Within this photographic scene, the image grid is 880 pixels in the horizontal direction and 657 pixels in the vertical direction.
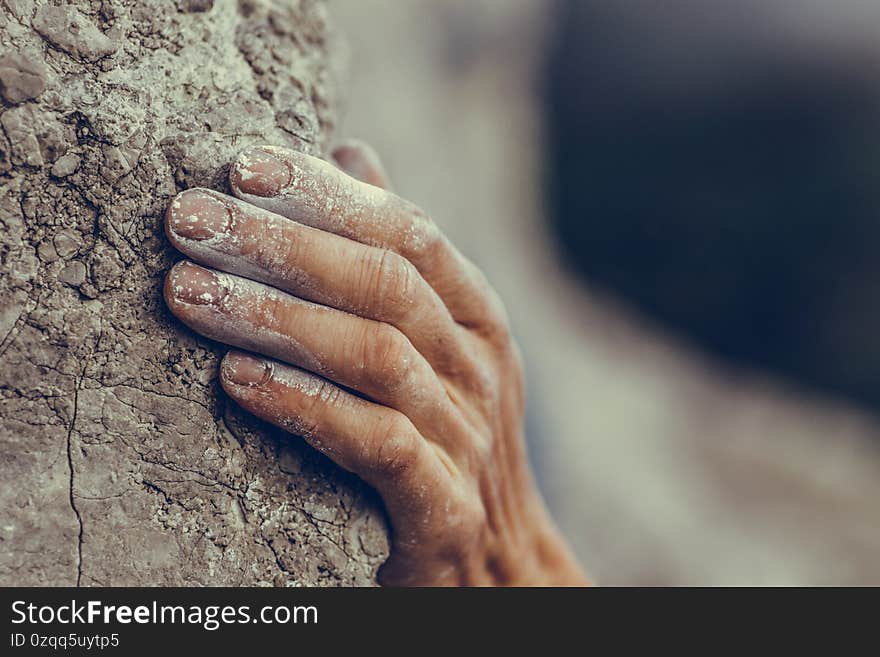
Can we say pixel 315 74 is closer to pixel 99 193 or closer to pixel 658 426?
pixel 99 193

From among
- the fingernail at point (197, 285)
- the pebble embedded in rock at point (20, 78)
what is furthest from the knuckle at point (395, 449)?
the pebble embedded in rock at point (20, 78)

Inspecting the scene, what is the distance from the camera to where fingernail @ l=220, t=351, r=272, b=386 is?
910 mm

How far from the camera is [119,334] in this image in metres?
0.92

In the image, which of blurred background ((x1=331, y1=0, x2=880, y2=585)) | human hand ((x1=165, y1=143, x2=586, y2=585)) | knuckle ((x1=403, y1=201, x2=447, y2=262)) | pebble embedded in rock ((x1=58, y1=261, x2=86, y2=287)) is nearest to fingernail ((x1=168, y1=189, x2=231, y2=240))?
human hand ((x1=165, y1=143, x2=586, y2=585))

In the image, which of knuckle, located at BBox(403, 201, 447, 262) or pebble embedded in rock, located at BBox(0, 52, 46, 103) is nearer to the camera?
pebble embedded in rock, located at BBox(0, 52, 46, 103)

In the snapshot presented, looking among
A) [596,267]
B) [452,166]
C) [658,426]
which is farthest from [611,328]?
[452,166]

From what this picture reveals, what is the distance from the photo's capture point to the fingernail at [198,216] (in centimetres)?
85

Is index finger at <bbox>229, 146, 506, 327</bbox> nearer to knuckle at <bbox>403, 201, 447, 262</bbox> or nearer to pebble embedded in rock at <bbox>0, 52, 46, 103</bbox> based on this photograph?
knuckle at <bbox>403, 201, 447, 262</bbox>

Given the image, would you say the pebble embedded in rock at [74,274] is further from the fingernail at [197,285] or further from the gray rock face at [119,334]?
the fingernail at [197,285]

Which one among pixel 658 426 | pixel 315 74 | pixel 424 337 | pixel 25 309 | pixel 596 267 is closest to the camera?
pixel 25 309

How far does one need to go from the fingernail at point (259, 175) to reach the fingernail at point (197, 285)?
109mm

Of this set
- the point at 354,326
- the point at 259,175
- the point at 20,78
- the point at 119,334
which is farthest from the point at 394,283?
the point at 20,78
